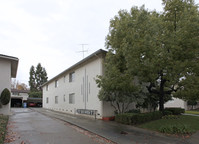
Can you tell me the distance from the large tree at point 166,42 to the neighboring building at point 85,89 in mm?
4511

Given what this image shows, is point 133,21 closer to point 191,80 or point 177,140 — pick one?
point 191,80

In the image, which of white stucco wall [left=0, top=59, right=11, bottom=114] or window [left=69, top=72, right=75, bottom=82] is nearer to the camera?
white stucco wall [left=0, top=59, right=11, bottom=114]

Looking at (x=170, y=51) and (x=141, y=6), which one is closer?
(x=170, y=51)

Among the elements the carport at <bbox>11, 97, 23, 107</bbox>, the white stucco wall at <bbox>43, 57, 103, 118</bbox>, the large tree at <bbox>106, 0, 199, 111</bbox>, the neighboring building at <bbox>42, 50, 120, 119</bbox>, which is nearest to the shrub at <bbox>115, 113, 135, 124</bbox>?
the neighboring building at <bbox>42, 50, 120, 119</bbox>

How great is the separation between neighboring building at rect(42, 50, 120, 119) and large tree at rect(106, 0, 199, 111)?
4.51 meters

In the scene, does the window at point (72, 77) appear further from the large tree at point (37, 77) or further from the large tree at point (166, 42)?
the large tree at point (37, 77)

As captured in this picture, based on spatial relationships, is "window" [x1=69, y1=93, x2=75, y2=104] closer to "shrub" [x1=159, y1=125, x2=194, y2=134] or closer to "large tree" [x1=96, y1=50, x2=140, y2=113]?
"large tree" [x1=96, y1=50, x2=140, y2=113]

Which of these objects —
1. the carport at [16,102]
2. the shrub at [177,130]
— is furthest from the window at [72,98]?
the carport at [16,102]

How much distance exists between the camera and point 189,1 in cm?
1016

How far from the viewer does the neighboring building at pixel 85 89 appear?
14.3m

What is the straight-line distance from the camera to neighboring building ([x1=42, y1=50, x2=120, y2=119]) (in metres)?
14.3

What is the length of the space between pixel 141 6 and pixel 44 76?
6130 cm

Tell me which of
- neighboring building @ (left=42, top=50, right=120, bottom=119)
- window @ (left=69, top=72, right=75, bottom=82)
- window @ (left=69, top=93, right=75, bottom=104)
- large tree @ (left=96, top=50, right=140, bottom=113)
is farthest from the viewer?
window @ (left=69, top=72, right=75, bottom=82)

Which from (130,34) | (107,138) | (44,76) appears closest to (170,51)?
(130,34)
